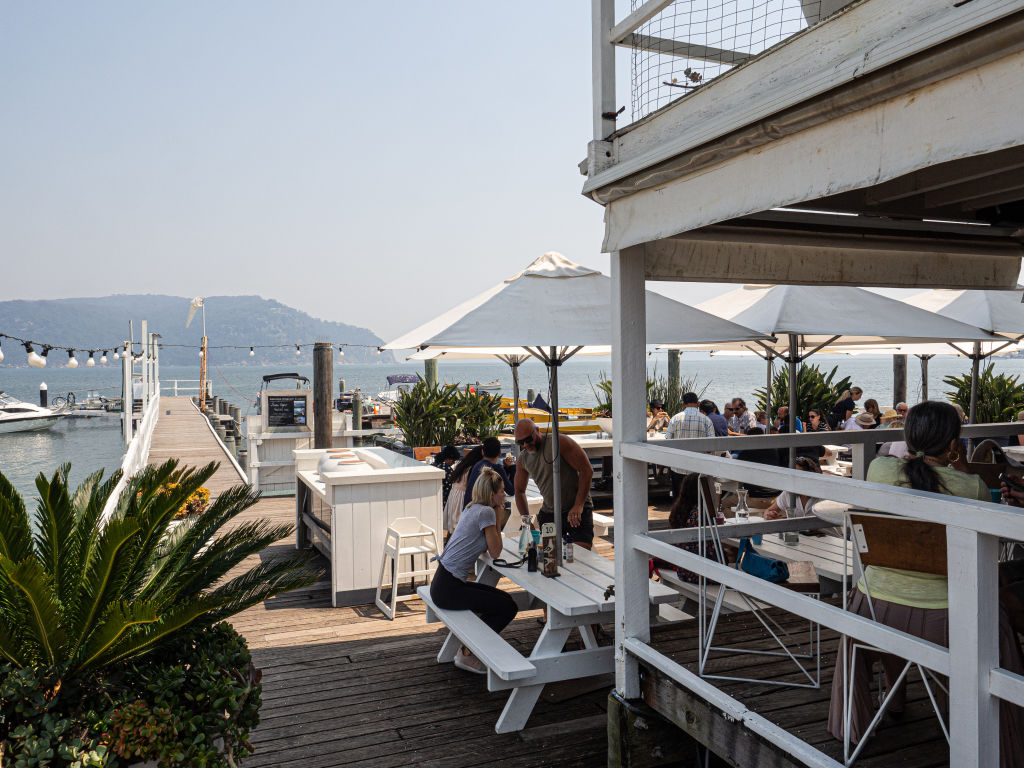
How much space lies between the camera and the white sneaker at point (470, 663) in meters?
5.33

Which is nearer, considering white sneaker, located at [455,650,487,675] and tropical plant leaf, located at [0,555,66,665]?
tropical plant leaf, located at [0,555,66,665]

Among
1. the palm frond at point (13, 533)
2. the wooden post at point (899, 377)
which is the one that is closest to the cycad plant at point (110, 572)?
the palm frond at point (13, 533)

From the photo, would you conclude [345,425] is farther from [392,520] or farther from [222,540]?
[222,540]

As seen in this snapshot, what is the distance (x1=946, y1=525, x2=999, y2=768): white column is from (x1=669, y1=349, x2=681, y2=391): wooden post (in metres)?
14.6

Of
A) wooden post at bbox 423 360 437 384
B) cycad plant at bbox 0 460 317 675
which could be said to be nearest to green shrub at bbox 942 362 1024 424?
wooden post at bbox 423 360 437 384

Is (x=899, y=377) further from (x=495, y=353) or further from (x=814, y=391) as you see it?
(x=495, y=353)

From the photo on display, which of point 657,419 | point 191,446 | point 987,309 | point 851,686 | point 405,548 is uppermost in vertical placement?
point 987,309

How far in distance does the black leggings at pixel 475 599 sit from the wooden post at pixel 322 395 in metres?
7.08

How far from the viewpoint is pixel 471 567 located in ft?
17.6

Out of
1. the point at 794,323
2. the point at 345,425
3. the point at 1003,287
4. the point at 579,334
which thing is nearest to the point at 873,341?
the point at 794,323

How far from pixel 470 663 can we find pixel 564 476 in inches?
58.8

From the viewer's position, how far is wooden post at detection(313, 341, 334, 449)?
11969 mm

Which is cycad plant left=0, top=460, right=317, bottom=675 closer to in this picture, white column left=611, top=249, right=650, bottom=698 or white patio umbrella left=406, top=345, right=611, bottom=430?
white column left=611, top=249, right=650, bottom=698

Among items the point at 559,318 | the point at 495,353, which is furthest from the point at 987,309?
the point at 559,318
